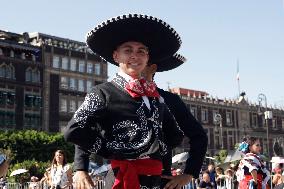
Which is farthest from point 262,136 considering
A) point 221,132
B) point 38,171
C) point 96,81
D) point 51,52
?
point 38,171

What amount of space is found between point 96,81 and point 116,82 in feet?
207

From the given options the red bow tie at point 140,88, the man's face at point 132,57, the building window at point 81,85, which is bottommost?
the red bow tie at point 140,88

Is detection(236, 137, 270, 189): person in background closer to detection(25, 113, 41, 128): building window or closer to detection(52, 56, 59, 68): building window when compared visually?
detection(25, 113, 41, 128): building window

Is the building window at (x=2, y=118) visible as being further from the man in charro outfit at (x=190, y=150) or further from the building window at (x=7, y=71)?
the man in charro outfit at (x=190, y=150)

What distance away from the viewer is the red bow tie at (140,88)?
10.4 feet

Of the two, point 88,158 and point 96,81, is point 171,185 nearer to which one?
point 88,158

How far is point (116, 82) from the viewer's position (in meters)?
3.24

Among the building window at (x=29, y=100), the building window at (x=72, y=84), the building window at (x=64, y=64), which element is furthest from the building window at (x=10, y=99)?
the building window at (x=64, y=64)

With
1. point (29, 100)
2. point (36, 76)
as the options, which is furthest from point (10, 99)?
point (36, 76)

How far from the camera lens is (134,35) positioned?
132 inches

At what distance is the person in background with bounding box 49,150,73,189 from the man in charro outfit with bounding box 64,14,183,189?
641cm

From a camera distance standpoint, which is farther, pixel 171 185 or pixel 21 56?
pixel 21 56

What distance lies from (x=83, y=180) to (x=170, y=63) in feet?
4.48

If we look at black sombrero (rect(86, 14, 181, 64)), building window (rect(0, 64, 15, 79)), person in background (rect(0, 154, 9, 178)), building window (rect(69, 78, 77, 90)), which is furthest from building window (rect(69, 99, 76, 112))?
black sombrero (rect(86, 14, 181, 64))
